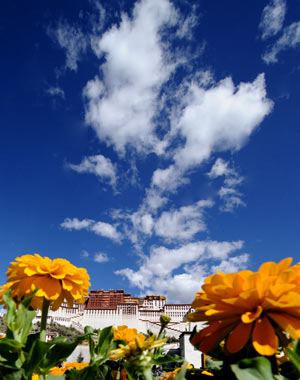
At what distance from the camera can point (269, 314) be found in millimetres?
619

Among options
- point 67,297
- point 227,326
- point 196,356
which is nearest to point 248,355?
point 227,326

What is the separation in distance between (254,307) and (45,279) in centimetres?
74

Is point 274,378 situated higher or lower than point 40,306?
lower

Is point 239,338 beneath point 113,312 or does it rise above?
beneath

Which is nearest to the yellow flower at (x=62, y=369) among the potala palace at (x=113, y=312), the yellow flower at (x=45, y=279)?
the yellow flower at (x=45, y=279)

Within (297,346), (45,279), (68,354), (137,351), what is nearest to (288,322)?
(297,346)

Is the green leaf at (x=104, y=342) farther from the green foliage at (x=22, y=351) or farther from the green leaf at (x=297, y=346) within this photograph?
the green leaf at (x=297, y=346)

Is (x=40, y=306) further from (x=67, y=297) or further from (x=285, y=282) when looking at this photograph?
(x=285, y=282)

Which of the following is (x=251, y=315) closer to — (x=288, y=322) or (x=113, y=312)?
(x=288, y=322)

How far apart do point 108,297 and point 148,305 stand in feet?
32.4

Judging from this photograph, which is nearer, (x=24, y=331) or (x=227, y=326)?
(x=227, y=326)

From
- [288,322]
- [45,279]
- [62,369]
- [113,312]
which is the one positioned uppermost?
[113,312]

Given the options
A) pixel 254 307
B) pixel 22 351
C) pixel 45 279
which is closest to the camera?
pixel 254 307

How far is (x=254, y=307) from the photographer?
636mm
